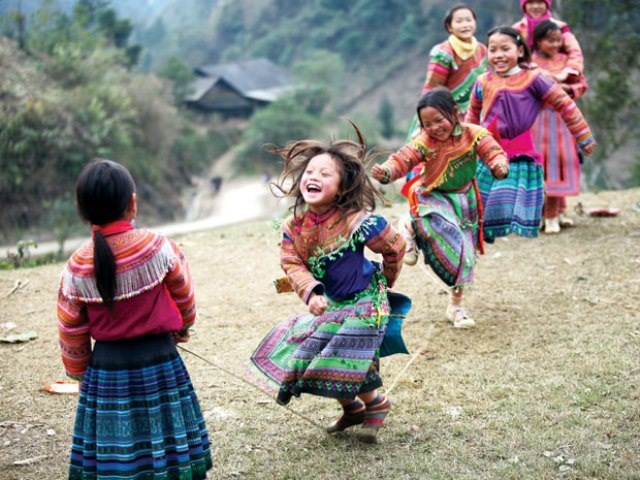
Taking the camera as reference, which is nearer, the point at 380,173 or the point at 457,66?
the point at 380,173

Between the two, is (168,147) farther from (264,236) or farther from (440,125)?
(440,125)

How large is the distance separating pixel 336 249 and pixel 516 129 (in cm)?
307

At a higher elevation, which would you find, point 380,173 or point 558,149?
point 380,173

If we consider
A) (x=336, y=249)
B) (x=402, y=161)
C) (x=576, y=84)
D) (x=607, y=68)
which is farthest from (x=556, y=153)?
(x=607, y=68)

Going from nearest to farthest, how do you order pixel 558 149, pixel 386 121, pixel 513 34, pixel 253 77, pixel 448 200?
pixel 448 200 → pixel 513 34 → pixel 558 149 → pixel 386 121 → pixel 253 77

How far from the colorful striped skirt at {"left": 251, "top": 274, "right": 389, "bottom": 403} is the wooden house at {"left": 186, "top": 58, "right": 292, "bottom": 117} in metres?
37.4

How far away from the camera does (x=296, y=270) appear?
3334mm

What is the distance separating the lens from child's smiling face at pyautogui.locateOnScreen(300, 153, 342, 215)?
10.8 feet

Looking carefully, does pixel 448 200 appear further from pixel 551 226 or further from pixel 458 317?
pixel 551 226

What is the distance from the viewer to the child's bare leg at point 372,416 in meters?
3.45

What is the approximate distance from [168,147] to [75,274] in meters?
29.5

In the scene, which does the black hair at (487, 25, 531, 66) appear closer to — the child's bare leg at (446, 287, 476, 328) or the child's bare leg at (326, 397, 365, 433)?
the child's bare leg at (446, 287, 476, 328)

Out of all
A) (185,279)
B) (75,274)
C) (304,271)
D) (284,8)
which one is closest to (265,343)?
(304,271)

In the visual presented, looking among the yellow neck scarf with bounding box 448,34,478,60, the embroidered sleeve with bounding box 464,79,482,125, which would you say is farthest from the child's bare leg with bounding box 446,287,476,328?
the yellow neck scarf with bounding box 448,34,478,60
